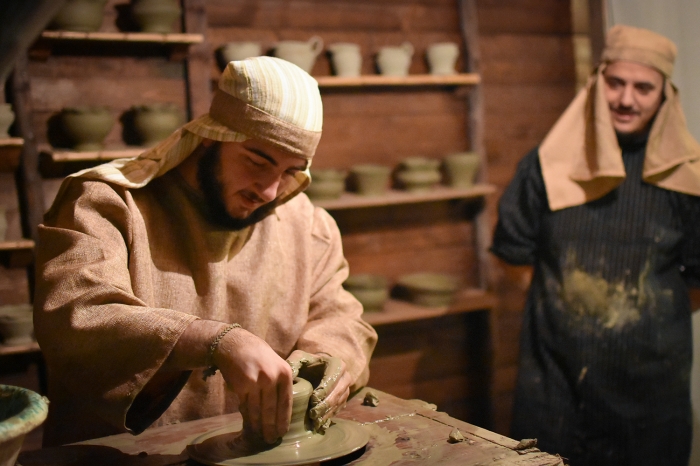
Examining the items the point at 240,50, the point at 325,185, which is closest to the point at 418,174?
the point at 325,185

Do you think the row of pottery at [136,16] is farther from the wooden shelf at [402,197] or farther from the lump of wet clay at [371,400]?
the lump of wet clay at [371,400]

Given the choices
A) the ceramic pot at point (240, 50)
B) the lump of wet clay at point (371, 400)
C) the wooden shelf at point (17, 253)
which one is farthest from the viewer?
the ceramic pot at point (240, 50)

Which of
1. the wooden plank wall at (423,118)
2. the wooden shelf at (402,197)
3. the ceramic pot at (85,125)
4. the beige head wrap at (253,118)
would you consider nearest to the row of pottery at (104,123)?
the ceramic pot at (85,125)

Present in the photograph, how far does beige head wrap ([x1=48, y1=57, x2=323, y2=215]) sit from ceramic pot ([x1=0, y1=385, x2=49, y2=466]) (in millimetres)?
837

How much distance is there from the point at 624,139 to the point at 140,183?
198 centimetres

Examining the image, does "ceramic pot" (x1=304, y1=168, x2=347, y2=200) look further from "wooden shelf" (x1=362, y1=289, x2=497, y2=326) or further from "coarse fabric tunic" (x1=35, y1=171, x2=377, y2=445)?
"coarse fabric tunic" (x1=35, y1=171, x2=377, y2=445)

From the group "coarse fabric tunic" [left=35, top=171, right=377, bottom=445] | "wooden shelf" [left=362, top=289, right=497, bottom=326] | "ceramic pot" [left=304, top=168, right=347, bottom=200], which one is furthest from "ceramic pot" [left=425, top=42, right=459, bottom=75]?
"coarse fabric tunic" [left=35, top=171, right=377, bottom=445]

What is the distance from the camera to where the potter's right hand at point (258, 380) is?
158cm

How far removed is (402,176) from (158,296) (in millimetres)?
2262

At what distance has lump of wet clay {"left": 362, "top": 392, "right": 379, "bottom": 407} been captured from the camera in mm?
2064

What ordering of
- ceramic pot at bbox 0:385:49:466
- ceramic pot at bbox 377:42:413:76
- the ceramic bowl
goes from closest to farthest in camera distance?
ceramic pot at bbox 0:385:49:466
ceramic pot at bbox 377:42:413:76
the ceramic bowl

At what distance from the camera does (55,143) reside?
3486mm

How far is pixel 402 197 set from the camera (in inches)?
157

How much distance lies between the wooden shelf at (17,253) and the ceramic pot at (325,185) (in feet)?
4.30
